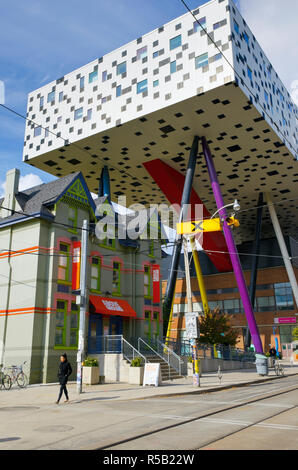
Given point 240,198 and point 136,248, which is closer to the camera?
point 136,248

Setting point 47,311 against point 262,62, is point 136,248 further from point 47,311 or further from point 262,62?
point 262,62

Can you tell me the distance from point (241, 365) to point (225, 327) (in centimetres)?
404

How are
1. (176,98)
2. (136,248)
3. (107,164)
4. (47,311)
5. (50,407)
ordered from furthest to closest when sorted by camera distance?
(107,164)
(176,98)
(136,248)
(47,311)
(50,407)

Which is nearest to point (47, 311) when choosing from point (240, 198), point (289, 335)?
point (240, 198)

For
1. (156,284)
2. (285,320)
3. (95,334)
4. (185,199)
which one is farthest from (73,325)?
(285,320)

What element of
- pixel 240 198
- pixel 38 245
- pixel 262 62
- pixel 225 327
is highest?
pixel 262 62

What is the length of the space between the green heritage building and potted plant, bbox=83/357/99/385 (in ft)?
5.88

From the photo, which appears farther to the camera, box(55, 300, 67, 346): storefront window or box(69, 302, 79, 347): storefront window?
box(69, 302, 79, 347): storefront window

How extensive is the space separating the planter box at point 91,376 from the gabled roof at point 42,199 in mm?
9305

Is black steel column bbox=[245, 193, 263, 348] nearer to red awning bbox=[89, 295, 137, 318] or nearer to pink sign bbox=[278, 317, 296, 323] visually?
pink sign bbox=[278, 317, 296, 323]

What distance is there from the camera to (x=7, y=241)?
2662 centimetres

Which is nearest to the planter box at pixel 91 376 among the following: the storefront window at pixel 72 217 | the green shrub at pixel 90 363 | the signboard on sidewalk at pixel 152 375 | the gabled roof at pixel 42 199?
the green shrub at pixel 90 363

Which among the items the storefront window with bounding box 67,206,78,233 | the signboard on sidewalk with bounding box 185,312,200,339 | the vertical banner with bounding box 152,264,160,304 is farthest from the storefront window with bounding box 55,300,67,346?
the vertical banner with bounding box 152,264,160,304

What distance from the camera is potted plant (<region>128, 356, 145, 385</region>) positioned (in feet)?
73.4
